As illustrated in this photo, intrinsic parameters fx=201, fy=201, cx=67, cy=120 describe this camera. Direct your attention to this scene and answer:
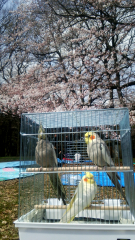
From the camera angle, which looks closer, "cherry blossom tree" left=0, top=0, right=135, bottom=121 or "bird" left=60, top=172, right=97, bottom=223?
"bird" left=60, top=172, right=97, bottom=223

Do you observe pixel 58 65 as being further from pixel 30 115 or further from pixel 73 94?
pixel 30 115

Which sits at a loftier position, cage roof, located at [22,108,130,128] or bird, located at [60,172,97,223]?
cage roof, located at [22,108,130,128]

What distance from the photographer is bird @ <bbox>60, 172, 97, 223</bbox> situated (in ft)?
5.49

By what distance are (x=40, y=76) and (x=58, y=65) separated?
0.80 meters

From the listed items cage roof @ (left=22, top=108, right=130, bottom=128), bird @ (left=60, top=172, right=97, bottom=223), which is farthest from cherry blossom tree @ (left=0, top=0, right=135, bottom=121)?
bird @ (left=60, top=172, right=97, bottom=223)

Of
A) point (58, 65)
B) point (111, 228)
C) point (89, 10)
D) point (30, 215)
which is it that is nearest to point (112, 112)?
point (111, 228)

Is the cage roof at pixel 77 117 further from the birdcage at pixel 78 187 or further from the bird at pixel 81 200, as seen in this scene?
the bird at pixel 81 200

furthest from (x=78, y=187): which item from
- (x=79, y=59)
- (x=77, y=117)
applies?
(x=79, y=59)

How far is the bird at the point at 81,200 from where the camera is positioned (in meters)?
1.67

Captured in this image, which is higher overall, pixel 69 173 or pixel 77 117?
pixel 77 117

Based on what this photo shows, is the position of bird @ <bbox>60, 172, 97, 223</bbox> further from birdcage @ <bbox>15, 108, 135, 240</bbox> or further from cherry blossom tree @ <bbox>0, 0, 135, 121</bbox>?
cherry blossom tree @ <bbox>0, 0, 135, 121</bbox>

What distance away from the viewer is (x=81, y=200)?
67.5 inches

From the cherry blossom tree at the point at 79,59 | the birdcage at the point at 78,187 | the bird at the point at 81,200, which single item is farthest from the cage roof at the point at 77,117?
the cherry blossom tree at the point at 79,59

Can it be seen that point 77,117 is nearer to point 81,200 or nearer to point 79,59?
point 81,200
